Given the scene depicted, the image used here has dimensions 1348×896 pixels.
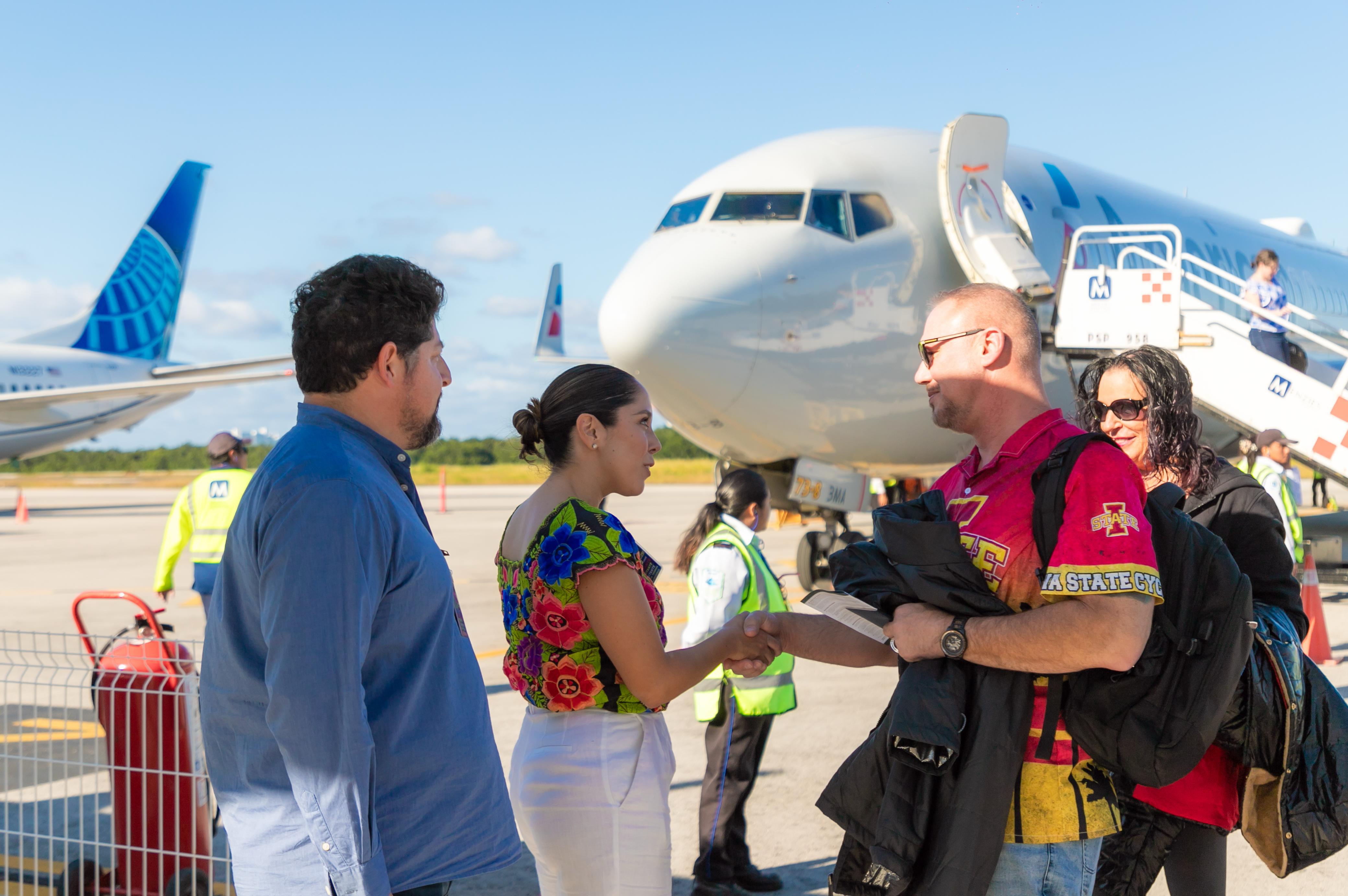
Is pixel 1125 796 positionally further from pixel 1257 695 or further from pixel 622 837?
pixel 622 837

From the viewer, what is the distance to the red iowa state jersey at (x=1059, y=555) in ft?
6.02

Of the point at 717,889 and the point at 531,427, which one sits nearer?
the point at 531,427

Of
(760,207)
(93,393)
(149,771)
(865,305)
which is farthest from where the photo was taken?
(93,393)

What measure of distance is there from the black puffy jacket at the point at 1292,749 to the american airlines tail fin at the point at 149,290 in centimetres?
3344

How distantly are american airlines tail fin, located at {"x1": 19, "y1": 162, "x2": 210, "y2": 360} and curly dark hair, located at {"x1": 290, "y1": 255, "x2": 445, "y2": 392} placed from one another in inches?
1288

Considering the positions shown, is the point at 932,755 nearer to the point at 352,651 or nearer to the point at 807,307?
the point at 352,651

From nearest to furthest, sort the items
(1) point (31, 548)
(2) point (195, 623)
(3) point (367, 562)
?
(3) point (367, 562) < (2) point (195, 623) < (1) point (31, 548)

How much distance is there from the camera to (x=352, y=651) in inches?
66.1

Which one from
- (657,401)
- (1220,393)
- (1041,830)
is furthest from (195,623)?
(1041,830)

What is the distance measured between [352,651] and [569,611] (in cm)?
68

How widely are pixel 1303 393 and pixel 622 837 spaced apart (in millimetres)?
7310

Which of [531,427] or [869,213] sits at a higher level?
[869,213]

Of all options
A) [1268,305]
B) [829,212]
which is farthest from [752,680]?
[1268,305]

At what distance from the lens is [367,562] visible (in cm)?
173
